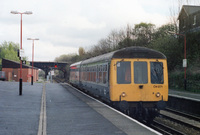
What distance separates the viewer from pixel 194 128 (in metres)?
12.5

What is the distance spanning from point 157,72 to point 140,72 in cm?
79

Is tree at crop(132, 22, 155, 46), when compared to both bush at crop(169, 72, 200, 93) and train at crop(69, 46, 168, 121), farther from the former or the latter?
train at crop(69, 46, 168, 121)

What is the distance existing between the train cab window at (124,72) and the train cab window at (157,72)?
3.46 ft

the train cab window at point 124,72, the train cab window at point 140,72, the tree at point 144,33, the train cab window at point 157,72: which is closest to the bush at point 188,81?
the tree at point 144,33

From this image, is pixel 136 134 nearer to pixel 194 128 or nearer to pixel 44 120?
pixel 44 120

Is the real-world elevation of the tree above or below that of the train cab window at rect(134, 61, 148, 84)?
above

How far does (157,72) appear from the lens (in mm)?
12836

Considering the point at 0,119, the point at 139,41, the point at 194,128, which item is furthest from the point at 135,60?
the point at 139,41

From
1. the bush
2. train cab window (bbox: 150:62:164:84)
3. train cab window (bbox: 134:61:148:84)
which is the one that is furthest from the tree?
train cab window (bbox: 134:61:148:84)

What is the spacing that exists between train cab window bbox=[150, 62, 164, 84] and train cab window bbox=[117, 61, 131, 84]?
1056 millimetres

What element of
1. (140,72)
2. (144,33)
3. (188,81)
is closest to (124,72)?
(140,72)

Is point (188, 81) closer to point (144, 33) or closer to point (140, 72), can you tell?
point (140, 72)

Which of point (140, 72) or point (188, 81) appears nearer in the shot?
point (140, 72)

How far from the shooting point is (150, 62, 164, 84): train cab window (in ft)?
41.8
